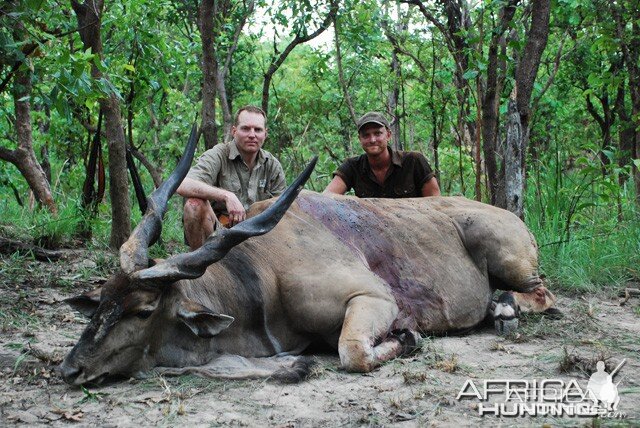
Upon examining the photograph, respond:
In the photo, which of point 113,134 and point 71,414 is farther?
point 113,134

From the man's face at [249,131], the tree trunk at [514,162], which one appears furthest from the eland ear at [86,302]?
the tree trunk at [514,162]

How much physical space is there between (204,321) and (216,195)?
177cm

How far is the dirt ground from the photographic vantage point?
11.7ft

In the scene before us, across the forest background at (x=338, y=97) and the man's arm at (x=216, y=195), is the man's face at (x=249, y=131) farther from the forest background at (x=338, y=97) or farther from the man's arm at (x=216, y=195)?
the forest background at (x=338, y=97)

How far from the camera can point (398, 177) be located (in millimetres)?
→ 7320

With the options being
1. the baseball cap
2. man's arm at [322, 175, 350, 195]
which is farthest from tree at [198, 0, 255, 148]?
the baseball cap

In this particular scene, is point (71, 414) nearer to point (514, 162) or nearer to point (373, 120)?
point (373, 120)

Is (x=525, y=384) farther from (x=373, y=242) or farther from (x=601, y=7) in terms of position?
(x=601, y=7)

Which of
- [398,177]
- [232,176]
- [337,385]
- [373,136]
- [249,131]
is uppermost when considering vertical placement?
[249,131]

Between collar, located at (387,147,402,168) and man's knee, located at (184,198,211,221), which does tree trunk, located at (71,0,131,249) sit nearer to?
man's knee, located at (184,198,211,221)

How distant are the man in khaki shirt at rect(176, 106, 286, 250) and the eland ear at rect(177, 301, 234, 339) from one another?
1791mm

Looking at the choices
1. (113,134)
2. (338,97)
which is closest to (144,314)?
(113,134)

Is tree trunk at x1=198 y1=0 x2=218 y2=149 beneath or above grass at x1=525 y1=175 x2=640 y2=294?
above

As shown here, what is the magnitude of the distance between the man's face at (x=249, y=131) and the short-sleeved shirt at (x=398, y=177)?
1.20m
